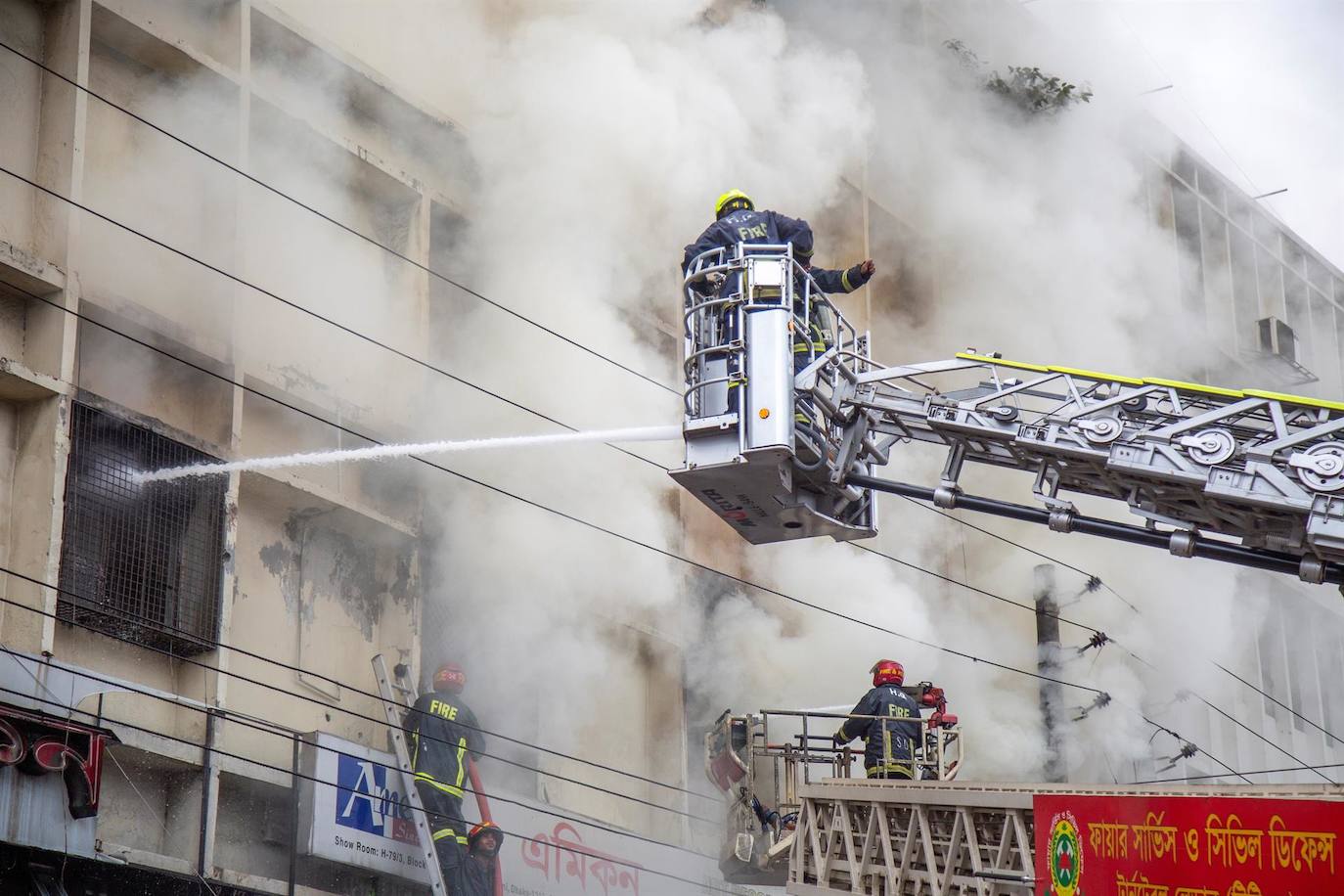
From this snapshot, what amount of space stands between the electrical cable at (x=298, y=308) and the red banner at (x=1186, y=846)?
5789 mm

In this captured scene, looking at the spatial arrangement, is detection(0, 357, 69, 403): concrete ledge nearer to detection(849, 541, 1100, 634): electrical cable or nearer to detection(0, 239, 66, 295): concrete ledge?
detection(0, 239, 66, 295): concrete ledge

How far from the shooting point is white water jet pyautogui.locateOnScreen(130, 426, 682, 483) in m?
10.7

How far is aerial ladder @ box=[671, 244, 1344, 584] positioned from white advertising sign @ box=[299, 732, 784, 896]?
9.62 feet

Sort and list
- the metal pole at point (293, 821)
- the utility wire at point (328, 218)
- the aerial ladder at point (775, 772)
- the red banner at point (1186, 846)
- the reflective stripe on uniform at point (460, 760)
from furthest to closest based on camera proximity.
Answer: the aerial ladder at point (775, 772), the reflective stripe on uniform at point (460, 760), the metal pole at point (293, 821), the utility wire at point (328, 218), the red banner at point (1186, 846)

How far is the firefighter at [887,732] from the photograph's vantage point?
38.9ft

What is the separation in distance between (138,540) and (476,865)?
2.94 meters

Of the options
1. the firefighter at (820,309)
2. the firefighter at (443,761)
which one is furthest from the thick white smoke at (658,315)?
the firefighter at (820,309)

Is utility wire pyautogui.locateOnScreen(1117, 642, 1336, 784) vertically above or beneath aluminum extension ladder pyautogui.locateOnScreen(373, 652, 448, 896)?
above

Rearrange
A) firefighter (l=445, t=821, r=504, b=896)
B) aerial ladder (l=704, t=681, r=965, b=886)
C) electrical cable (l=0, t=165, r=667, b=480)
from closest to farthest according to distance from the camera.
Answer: electrical cable (l=0, t=165, r=667, b=480), firefighter (l=445, t=821, r=504, b=896), aerial ladder (l=704, t=681, r=965, b=886)

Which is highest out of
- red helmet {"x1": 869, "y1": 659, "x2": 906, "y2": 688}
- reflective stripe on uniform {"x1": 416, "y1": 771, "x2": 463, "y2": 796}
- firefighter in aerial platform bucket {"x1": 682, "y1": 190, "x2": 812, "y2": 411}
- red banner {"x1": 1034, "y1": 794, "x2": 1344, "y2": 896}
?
firefighter in aerial platform bucket {"x1": 682, "y1": 190, "x2": 812, "y2": 411}

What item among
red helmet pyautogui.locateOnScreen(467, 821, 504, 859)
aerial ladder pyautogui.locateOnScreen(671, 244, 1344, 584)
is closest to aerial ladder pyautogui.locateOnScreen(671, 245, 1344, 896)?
aerial ladder pyautogui.locateOnScreen(671, 244, 1344, 584)

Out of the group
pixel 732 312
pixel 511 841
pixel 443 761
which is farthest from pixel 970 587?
pixel 732 312

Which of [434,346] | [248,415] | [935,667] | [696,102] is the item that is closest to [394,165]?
[434,346]

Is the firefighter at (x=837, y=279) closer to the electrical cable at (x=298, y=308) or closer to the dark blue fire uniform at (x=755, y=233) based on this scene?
the dark blue fire uniform at (x=755, y=233)
